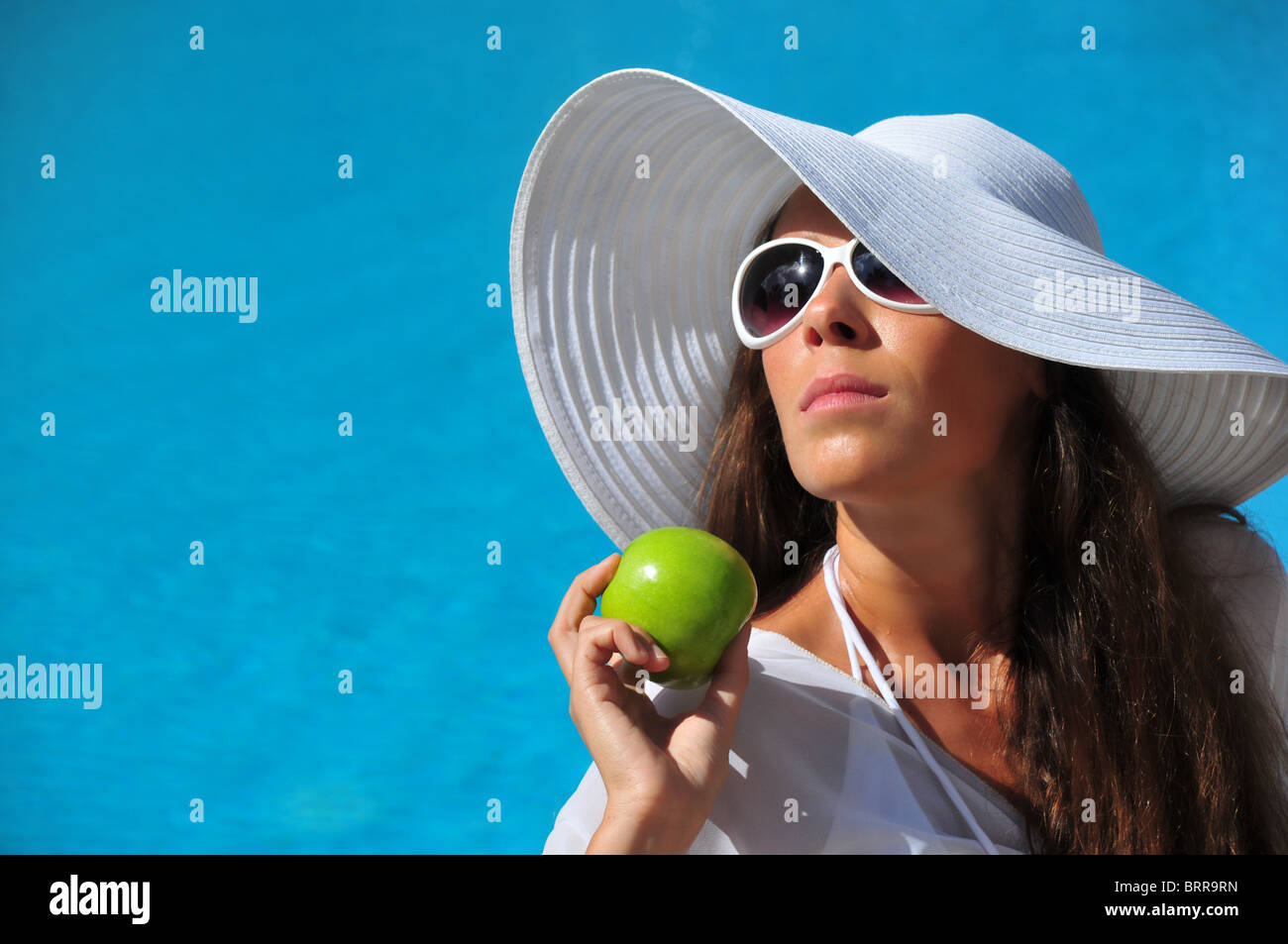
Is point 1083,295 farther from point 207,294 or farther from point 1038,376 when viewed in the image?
point 207,294

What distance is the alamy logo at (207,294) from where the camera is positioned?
7.80 meters

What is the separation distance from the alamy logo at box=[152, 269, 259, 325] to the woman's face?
22.1 feet

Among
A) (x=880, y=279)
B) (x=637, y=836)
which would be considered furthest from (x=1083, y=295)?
(x=637, y=836)

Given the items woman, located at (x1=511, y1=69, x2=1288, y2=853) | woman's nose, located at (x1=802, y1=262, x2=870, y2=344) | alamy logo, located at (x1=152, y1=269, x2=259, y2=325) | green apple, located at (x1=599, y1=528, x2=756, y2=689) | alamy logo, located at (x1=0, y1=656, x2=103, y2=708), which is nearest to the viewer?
green apple, located at (x1=599, y1=528, x2=756, y2=689)

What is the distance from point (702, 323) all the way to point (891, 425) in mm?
778

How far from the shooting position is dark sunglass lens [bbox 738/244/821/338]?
1.97 meters

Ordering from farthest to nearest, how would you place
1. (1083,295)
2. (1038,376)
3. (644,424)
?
(644,424) → (1038,376) → (1083,295)

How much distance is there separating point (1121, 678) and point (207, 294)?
25.2ft

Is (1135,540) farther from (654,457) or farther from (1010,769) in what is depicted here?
(654,457)

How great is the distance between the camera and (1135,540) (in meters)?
2.10

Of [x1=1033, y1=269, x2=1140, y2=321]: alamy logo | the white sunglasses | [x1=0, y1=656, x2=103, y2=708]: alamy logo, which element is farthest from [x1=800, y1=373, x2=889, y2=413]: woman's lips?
[x1=0, y1=656, x2=103, y2=708]: alamy logo
